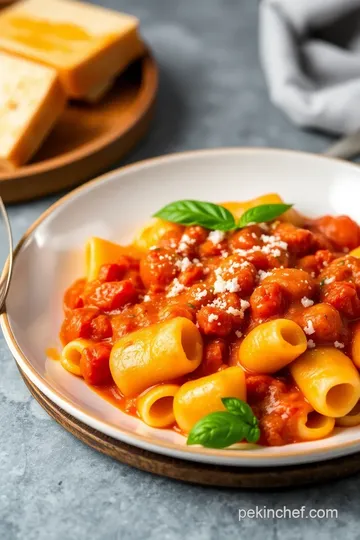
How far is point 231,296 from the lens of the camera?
326cm

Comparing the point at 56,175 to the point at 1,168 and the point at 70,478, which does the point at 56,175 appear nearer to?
the point at 1,168

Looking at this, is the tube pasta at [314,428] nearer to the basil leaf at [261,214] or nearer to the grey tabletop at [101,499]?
the grey tabletop at [101,499]

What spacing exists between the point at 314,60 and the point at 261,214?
2.04 meters

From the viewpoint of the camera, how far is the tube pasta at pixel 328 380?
9.83ft

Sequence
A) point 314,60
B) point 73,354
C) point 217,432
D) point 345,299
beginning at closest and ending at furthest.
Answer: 1. point 217,432
2. point 345,299
3. point 73,354
4. point 314,60

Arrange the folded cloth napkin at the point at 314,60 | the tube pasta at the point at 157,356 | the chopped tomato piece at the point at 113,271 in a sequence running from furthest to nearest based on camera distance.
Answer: the folded cloth napkin at the point at 314,60
the chopped tomato piece at the point at 113,271
the tube pasta at the point at 157,356

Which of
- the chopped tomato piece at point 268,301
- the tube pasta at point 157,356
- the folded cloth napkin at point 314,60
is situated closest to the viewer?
the tube pasta at point 157,356

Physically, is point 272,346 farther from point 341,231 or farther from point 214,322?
point 341,231

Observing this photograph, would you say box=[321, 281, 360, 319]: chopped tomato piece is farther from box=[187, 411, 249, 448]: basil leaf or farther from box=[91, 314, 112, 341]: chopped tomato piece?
box=[91, 314, 112, 341]: chopped tomato piece

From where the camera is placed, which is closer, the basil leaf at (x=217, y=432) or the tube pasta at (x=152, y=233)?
the basil leaf at (x=217, y=432)

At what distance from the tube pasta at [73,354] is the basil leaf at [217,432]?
665mm

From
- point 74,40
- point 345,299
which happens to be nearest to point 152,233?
point 345,299

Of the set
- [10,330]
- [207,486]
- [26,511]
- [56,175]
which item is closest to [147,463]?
[207,486]

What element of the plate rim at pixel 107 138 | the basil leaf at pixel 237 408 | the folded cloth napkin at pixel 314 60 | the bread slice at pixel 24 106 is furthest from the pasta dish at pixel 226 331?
the folded cloth napkin at pixel 314 60
